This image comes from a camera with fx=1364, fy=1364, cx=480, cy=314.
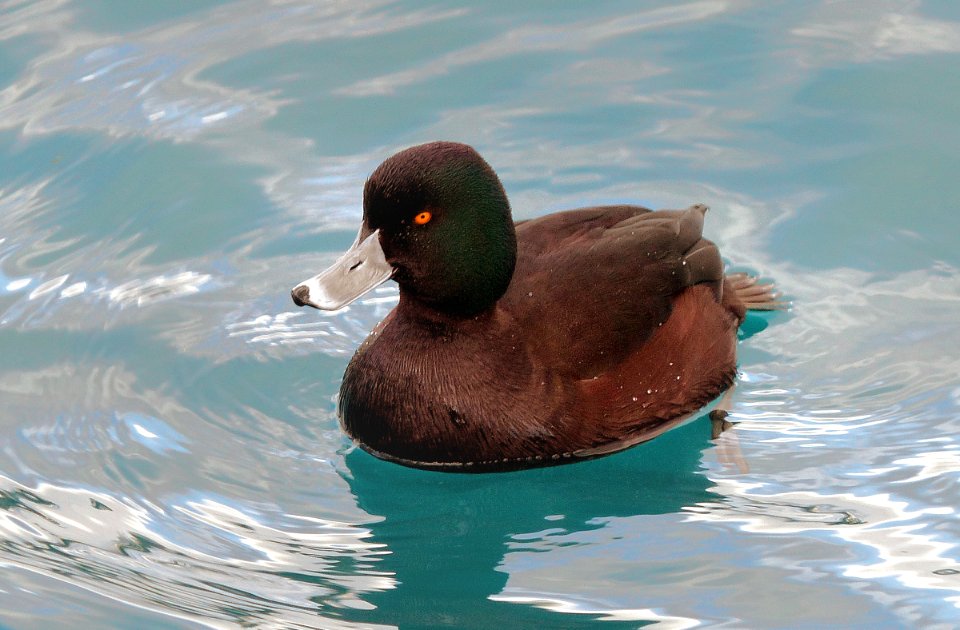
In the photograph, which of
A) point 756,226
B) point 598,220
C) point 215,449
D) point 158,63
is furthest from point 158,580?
point 158,63

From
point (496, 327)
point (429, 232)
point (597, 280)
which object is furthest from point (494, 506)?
point (429, 232)

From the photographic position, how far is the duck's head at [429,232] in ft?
18.1

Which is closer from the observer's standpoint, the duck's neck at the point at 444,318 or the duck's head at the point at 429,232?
the duck's head at the point at 429,232

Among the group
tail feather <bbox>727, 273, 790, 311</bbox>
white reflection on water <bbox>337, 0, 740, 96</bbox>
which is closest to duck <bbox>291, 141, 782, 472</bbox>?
tail feather <bbox>727, 273, 790, 311</bbox>

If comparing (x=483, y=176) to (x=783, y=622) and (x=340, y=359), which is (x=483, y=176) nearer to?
(x=340, y=359)

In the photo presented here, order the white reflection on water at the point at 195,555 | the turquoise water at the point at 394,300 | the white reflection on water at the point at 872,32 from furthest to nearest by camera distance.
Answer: the white reflection on water at the point at 872,32 → the turquoise water at the point at 394,300 → the white reflection on water at the point at 195,555

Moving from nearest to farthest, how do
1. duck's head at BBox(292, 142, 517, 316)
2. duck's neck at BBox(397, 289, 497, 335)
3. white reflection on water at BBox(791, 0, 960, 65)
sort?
duck's head at BBox(292, 142, 517, 316), duck's neck at BBox(397, 289, 497, 335), white reflection on water at BBox(791, 0, 960, 65)

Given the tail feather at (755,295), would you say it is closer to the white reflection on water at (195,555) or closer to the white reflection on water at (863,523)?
the white reflection on water at (863,523)

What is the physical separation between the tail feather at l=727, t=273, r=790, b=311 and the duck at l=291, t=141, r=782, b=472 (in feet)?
3.07

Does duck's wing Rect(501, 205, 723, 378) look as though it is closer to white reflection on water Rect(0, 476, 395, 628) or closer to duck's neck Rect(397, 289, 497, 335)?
duck's neck Rect(397, 289, 497, 335)

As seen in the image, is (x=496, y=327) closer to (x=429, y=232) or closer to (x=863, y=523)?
(x=429, y=232)

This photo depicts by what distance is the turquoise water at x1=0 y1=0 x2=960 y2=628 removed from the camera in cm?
531

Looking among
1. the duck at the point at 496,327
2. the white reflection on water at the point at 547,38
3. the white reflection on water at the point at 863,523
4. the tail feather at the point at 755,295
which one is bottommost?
the white reflection on water at the point at 863,523

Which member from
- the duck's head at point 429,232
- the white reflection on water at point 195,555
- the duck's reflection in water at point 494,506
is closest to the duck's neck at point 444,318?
the duck's head at point 429,232
